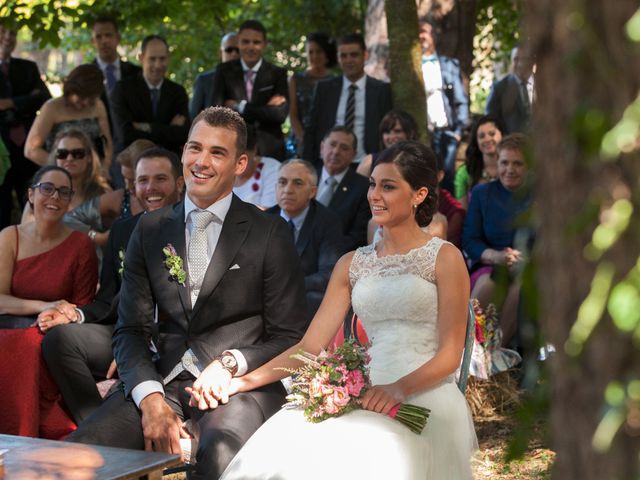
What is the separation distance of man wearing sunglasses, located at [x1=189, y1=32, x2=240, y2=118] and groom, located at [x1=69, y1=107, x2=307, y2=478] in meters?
5.18

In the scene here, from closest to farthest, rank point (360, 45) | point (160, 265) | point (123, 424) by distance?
point (123, 424)
point (160, 265)
point (360, 45)

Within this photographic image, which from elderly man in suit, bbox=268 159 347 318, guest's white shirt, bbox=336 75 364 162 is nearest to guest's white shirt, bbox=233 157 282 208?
guest's white shirt, bbox=336 75 364 162

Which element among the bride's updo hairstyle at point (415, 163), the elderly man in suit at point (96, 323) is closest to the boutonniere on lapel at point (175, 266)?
the elderly man in suit at point (96, 323)

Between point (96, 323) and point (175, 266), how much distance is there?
1594 millimetres

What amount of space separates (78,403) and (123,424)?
1.44 meters

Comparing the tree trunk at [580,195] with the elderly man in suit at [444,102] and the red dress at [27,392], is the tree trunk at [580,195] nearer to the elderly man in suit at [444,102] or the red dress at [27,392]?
the red dress at [27,392]

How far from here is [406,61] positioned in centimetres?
899

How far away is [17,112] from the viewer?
418 inches

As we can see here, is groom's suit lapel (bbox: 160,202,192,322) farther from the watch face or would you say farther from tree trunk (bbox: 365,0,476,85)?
tree trunk (bbox: 365,0,476,85)

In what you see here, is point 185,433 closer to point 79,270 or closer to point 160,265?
point 160,265

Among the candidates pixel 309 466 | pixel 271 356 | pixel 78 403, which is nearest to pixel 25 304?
pixel 78 403

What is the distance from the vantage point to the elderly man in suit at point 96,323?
20.2ft

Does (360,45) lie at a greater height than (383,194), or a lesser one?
greater

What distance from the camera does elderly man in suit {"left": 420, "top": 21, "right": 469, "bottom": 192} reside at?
10055mm
